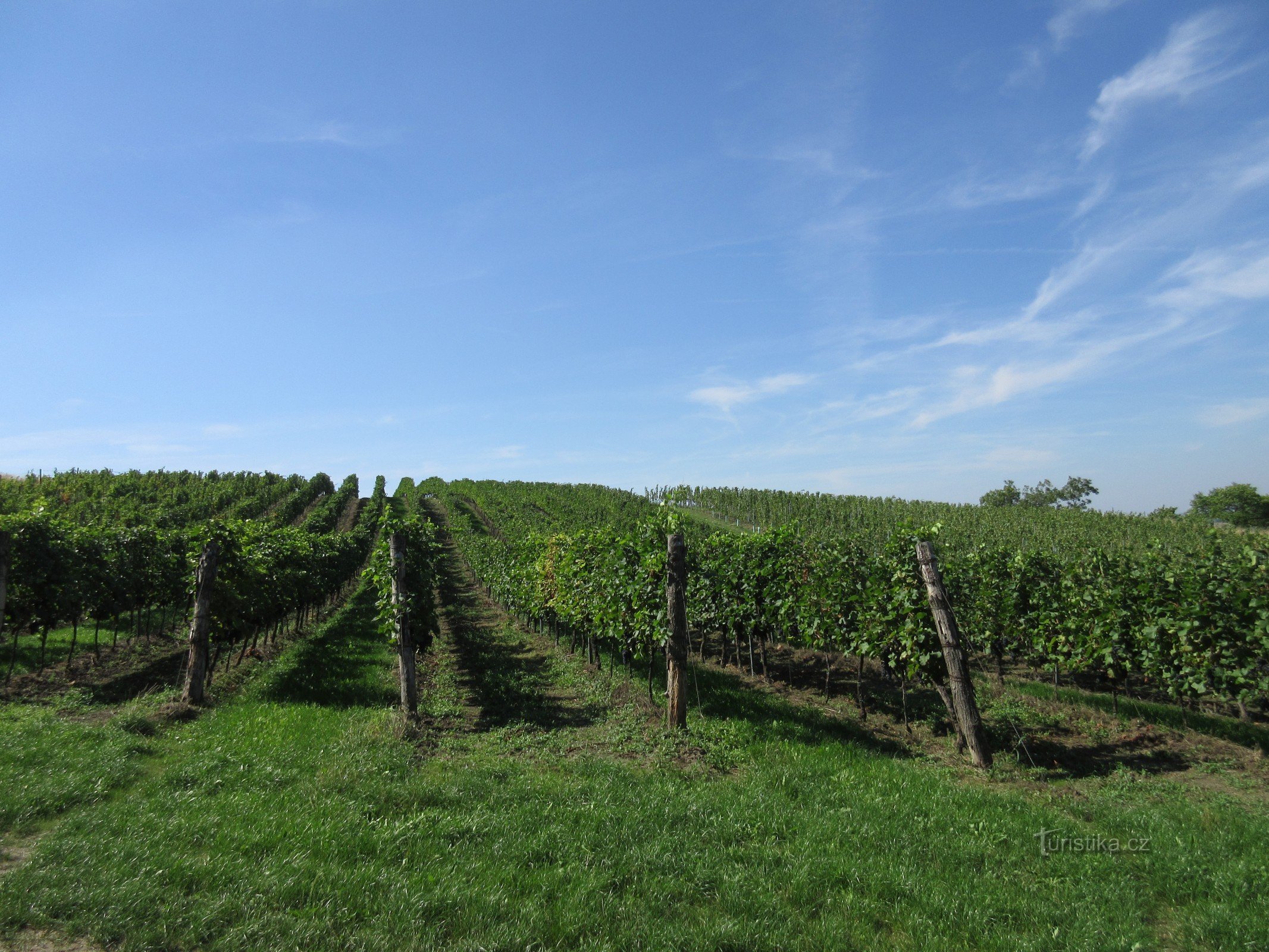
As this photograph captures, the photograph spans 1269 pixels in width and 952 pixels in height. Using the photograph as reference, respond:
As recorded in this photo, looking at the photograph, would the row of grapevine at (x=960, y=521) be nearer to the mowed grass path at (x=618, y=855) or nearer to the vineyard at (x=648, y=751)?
the vineyard at (x=648, y=751)

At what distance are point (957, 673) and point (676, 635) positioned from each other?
4437 millimetres

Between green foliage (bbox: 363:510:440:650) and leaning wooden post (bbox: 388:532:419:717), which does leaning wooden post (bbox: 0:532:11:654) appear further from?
leaning wooden post (bbox: 388:532:419:717)

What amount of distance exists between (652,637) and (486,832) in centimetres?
700

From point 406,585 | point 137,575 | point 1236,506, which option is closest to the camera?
point 406,585

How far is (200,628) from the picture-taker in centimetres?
1232

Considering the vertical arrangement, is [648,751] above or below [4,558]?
below

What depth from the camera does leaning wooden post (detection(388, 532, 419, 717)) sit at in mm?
11133

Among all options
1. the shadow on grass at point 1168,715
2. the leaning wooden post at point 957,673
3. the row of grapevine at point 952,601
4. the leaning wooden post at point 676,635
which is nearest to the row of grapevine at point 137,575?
the row of grapevine at point 952,601

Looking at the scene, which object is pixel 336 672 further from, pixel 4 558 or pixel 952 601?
pixel 952 601

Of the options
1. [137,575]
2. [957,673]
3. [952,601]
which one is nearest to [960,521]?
[952,601]

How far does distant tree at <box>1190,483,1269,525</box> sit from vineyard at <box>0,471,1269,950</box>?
83.1 metres

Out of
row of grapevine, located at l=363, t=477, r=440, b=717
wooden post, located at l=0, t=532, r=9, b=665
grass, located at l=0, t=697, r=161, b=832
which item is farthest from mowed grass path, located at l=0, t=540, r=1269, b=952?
wooden post, located at l=0, t=532, r=9, b=665

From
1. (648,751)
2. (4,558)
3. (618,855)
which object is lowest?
(648,751)

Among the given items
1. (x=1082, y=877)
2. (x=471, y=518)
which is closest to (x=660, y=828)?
(x=1082, y=877)
